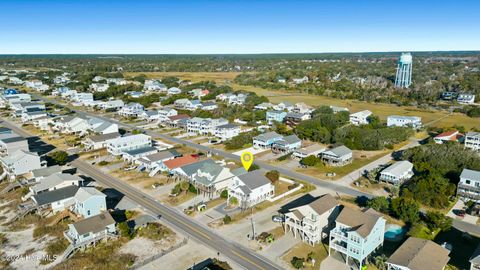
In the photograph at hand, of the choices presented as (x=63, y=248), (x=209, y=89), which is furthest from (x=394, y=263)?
(x=209, y=89)

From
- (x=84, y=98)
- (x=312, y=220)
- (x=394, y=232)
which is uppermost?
(x=84, y=98)

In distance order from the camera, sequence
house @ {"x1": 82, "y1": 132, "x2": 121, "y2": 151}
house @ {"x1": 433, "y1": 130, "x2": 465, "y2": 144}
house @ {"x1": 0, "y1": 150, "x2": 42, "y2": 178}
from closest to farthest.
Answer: house @ {"x1": 0, "y1": 150, "x2": 42, "y2": 178}, house @ {"x1": 82, "y1": 132, "x2": 121, "y2": 151}, house @ {"x1": 433, "y1": 130, "x2": 465, "y2": 144}

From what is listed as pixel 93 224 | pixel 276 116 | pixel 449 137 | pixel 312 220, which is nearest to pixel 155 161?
pixel 93 224

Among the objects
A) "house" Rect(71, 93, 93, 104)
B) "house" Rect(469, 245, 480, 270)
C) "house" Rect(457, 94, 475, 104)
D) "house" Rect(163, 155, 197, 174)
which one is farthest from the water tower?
"house" Rect(469, 245, 480, 270)

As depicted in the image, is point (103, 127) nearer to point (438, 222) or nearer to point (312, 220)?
point (312, 220)

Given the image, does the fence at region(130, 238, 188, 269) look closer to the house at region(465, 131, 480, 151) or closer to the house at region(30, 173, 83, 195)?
the house at region(30, 173, 83, 195)

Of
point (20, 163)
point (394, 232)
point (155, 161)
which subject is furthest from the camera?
point (155, 161)

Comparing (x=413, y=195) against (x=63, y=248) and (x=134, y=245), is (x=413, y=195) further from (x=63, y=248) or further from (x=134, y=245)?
(x=63, y=248)
